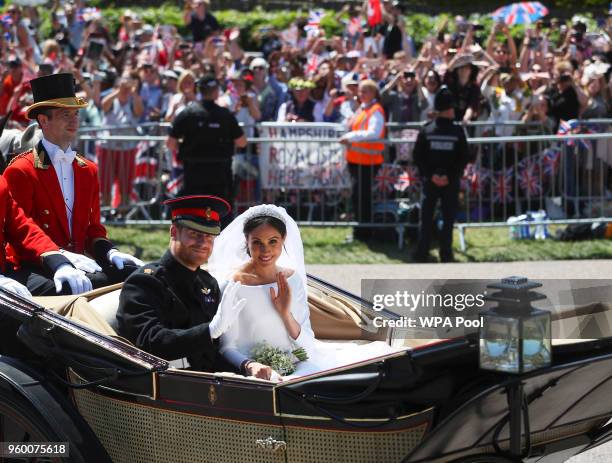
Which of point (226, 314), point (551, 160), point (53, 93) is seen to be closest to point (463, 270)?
point (551, 160)

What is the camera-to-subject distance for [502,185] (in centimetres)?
1197

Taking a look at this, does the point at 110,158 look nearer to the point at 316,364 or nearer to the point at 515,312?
the point at 316,364

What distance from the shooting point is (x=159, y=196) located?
12766 mm

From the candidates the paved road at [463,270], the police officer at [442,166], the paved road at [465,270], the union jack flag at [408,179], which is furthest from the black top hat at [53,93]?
the union jack flag at [408,179]

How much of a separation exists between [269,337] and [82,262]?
133 centimetres

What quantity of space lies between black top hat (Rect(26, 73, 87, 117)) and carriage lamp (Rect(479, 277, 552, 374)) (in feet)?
10.6

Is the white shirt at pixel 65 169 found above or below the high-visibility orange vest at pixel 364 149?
above

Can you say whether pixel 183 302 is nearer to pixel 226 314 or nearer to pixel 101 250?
pixel 226 314

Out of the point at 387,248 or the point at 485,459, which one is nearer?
the point at 485,459

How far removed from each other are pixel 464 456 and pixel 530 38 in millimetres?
12457

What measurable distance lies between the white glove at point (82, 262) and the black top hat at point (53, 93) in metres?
0.83

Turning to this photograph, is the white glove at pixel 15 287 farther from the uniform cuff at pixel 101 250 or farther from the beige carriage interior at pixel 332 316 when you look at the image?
the uniform cuff at pixel 101 250

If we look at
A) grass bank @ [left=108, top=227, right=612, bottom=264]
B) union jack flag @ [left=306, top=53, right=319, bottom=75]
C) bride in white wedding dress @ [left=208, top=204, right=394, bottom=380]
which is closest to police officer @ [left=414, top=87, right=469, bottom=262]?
grass bank @ [left=108, top=227, right=612, bottom=264]

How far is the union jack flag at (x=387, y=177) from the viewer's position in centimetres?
1198
